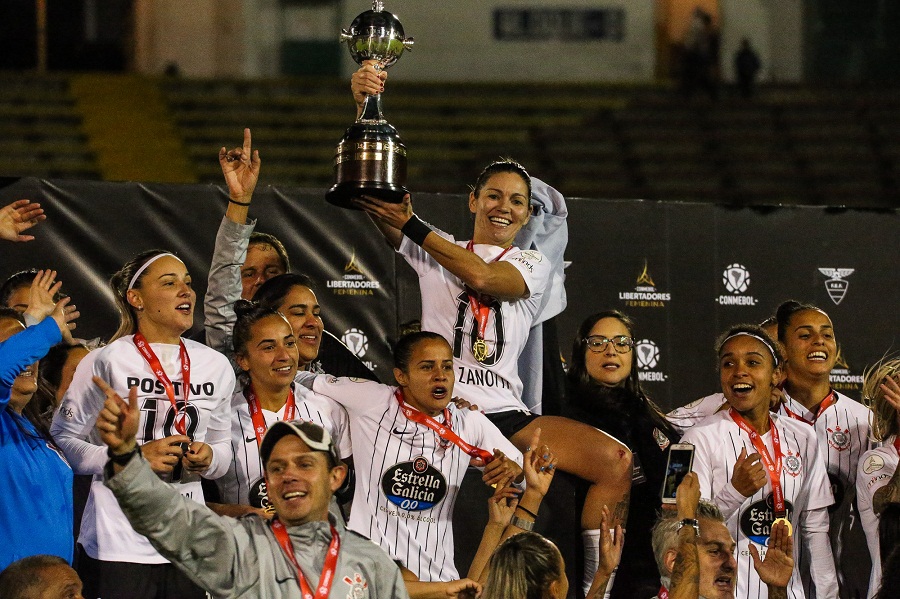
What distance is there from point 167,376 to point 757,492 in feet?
8.03

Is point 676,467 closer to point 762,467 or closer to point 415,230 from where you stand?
point 762,467

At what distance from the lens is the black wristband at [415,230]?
5.04m

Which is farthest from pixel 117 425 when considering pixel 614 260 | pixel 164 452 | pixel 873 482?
pixel 614 260

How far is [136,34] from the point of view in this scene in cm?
1451

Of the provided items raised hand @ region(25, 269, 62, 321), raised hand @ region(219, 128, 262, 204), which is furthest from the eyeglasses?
raised hand @ region(25, 269, 62, 321)

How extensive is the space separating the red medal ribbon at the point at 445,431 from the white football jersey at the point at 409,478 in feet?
0.06

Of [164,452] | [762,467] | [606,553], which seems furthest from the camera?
[762,467]

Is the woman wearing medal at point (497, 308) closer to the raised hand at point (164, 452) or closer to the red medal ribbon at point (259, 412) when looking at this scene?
the red medal ribbon at point (259, 412)

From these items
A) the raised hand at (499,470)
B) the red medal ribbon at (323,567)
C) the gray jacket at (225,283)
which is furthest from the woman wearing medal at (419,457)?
the red medal ribbon at (323,567)

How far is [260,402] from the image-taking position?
4879mm

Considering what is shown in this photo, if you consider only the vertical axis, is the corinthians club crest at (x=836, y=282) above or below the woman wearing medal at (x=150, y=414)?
above

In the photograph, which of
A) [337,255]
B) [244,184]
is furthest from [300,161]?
[244,184]

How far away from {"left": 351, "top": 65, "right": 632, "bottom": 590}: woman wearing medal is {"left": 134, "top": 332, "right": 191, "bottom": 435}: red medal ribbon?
0.93 meters

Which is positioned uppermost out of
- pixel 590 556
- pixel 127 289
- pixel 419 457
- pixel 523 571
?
pixel 127 289
